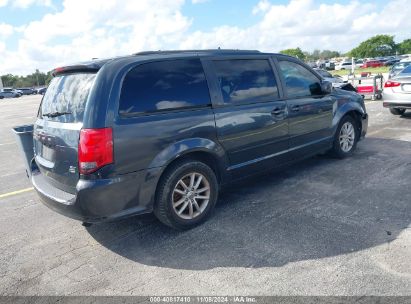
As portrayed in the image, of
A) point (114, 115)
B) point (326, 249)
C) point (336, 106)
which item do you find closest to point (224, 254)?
point (326, 249)

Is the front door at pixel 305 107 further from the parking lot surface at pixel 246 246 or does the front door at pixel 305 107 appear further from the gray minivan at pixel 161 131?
the parking lot surface at pixel 246 246

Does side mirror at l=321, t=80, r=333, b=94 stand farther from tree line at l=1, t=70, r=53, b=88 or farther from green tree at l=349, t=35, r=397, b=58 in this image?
green tree at l=349, t=35, r=397, b=58

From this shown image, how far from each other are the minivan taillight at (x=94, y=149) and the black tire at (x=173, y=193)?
67cm

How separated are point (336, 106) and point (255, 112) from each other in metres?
2.02

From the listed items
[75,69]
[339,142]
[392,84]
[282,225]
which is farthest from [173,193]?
[392,84]

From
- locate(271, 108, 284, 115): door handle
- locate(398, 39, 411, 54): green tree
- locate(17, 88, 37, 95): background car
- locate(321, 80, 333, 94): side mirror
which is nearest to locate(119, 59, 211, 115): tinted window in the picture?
locate(271, 108, 284, 115): door handle

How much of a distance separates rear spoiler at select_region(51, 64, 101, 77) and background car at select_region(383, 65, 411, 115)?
8.44m

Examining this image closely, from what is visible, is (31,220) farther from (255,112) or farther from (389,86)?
(389,86)

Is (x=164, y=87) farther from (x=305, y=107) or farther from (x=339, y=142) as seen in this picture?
(x=339, y=142)

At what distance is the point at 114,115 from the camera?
3309mm

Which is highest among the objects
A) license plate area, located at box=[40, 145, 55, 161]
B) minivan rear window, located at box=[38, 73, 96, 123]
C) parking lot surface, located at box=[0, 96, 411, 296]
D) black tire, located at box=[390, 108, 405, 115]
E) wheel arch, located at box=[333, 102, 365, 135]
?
minivan rear window, located at box=[38, 73, 96, 123]

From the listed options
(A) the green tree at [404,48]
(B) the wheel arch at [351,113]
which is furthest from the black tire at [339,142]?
(A) the green tree at [404,48]

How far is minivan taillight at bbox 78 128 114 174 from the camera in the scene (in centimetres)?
322

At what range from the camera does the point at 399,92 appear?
9.42 metres
